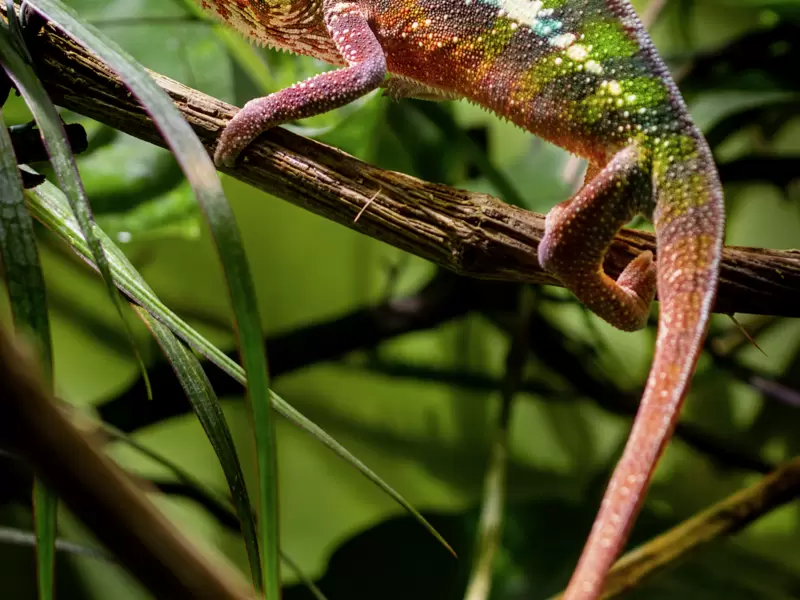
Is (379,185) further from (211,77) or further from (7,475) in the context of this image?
(7,475)

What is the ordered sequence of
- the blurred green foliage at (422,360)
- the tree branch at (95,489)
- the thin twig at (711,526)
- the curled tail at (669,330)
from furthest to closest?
the blurred green foliage at (422,360) → the thin twig at (711,526) → the curled tail at (669,330) → the tree branch at (95,489)

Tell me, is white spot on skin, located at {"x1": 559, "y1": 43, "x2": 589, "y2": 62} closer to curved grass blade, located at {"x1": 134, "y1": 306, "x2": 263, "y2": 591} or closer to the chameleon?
the chameleon

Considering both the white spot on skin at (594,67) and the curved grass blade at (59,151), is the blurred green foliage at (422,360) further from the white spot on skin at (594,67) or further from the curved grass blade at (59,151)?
the curved grass blade at (59,151)

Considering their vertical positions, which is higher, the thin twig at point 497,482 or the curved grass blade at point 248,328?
the curved grass blade at point 248,328

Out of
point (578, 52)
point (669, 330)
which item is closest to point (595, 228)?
point (669, 330)

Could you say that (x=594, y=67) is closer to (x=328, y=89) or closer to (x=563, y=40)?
(x=563, y=40)

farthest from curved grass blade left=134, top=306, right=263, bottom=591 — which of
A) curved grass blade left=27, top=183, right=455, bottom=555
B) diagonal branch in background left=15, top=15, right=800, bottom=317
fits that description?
diagonal branch in background left=15, top=15, right=800, bottom=317

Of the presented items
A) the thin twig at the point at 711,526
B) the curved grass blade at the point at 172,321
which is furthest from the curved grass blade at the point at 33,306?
the thin twig at the point at 711,526
